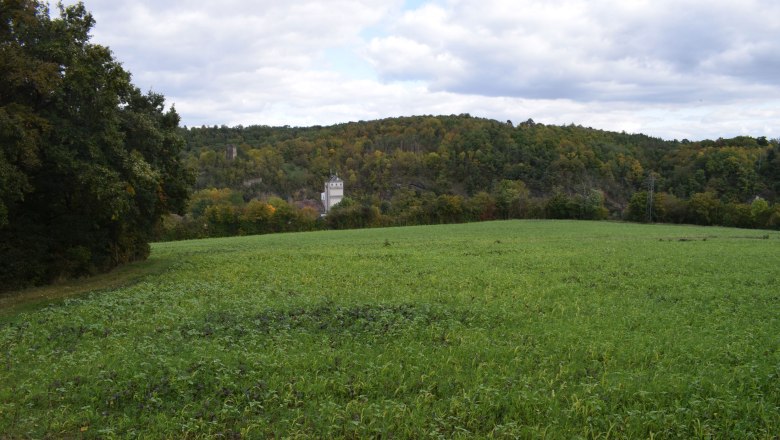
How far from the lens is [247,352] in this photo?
10.6m

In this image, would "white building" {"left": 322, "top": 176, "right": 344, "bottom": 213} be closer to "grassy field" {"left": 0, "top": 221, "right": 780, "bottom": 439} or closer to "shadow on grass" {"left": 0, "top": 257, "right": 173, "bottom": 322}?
"shadow on grass" {"left": 0, "top": 257, "right": 173, "bottom": 322}

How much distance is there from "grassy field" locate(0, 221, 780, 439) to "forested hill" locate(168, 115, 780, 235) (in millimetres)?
74969

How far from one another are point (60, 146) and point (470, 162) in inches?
4875

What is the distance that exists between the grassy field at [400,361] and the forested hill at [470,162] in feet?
246

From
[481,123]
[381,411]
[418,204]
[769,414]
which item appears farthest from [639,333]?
[481,123]

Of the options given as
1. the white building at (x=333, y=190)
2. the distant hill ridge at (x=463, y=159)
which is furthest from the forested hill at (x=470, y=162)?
the white building at (x=333, y=190)

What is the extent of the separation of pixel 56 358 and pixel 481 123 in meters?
152

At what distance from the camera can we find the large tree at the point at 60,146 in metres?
16.9

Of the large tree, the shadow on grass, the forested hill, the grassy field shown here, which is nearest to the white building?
the forested hill

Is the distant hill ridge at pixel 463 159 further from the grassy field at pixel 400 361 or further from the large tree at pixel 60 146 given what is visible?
the grassy field at pixel 400 361

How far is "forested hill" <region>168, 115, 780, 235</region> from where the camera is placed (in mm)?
103250

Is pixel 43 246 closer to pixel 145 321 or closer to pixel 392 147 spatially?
pixel 145 321

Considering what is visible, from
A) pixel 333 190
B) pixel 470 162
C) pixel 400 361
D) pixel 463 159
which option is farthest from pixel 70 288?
pixel 463 159

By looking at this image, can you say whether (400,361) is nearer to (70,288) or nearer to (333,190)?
(70,288)
